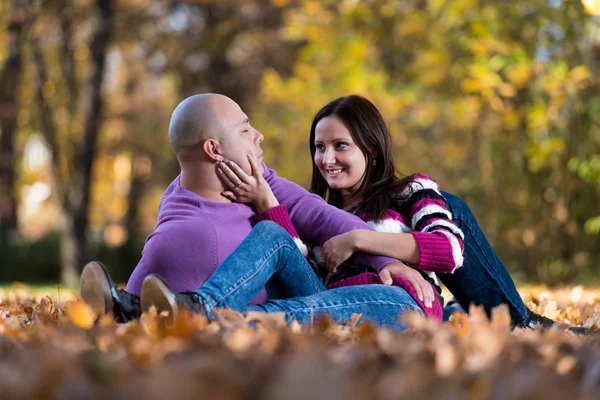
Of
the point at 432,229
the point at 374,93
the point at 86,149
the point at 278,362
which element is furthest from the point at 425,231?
the point at 86,149

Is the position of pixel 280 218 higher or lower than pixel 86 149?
higher

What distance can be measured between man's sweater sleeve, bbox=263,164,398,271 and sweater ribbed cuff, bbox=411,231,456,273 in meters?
0.13

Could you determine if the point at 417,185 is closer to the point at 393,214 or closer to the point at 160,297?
the point at 393,214

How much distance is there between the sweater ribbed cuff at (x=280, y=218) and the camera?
11.1 ft

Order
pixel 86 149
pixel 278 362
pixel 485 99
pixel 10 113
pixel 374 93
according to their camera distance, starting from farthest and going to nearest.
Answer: pixel 10 113, pixel 86 149, pixel 374 93, pixel 485 99, pixel 278 362

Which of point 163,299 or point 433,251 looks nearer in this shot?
point 163,299

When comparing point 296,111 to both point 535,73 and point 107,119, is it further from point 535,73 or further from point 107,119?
point 107,119

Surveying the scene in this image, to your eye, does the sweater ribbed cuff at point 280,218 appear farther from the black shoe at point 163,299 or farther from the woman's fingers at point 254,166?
the black shoe at point 163,299

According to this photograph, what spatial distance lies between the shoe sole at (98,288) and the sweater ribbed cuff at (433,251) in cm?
135

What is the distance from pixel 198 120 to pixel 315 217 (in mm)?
691

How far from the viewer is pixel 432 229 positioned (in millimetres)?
3441

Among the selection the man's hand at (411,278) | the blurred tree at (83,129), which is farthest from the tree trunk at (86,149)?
the man's hand at (411,278)

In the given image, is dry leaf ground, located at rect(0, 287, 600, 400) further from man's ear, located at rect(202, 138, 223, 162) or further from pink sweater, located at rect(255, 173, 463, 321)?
man's ear, located at rect(202, 138, 223, 162)

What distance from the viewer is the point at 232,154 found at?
3.40 metres
